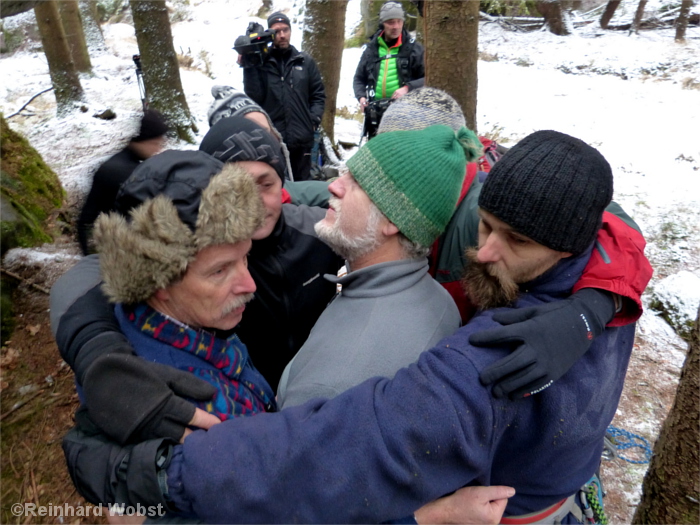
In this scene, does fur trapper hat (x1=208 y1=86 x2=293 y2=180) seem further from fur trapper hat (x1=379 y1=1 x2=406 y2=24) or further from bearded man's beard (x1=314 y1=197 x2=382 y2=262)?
fur trapper hat (x1=379 y1=1 x2=406 y2=24)

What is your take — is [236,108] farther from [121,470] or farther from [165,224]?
[121,470]

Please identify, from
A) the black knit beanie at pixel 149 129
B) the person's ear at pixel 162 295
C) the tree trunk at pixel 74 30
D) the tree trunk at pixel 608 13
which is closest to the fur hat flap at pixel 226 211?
the person's ear at pixel 162 295

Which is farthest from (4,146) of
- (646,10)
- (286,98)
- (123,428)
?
(646,10)

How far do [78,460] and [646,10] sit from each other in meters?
18.9

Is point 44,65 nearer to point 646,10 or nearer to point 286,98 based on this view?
point 286,98

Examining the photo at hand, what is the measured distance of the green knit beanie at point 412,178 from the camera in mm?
1740

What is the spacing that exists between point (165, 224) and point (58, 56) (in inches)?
440

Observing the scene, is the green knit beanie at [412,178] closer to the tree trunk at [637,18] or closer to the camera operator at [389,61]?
the camera operator at [389,61]

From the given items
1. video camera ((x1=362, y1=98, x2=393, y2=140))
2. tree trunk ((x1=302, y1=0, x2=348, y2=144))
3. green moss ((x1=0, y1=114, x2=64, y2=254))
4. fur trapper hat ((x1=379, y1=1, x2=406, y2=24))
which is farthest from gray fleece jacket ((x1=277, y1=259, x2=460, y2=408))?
tree trunk ((x1=302, y1=0, x2=348, y2=144))

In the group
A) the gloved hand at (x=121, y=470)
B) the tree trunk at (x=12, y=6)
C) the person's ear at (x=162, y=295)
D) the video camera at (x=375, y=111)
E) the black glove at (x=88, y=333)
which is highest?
the tree trunk at (x=12, y=6)

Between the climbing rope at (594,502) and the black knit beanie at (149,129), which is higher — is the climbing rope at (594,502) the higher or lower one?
the lower one

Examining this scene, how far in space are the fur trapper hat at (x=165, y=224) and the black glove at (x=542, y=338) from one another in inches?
33.7

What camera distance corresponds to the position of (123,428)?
118 cm

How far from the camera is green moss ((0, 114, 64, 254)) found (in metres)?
4.15
